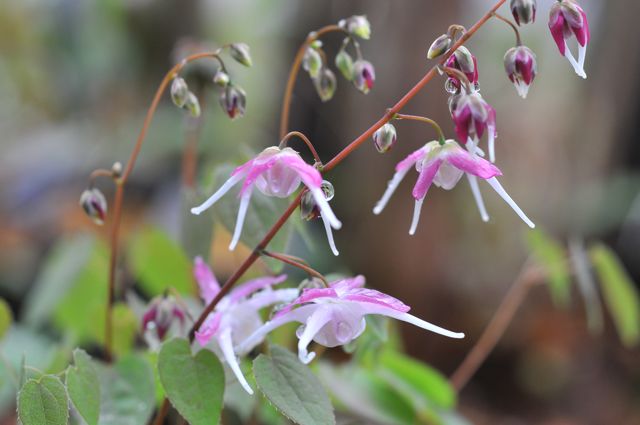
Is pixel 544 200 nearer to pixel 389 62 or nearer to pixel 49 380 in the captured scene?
pixel 389 62

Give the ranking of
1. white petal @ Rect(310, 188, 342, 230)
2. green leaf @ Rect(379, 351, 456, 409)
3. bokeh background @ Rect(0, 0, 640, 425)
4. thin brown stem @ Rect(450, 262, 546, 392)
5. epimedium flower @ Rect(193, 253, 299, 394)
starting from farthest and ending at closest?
bokeh background @ Rect(0, 0, 640, 425), thin brown stem @ Rect(450, 262, 546, 392), green leaf @ Rect(379, 351, 456, 409), epimedium flower @ Rect(193, 253, 299, 394), white petal @ Rect(310, 188, 342, 230)

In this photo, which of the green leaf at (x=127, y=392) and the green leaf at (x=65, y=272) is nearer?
the green leaf at (x=127, y=392)

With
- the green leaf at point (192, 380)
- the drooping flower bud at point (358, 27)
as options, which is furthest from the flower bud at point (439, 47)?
the green leaf at point (192, 380)

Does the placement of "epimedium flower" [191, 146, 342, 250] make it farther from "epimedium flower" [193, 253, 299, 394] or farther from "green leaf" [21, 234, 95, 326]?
"green leaf" [21, 234, 95, 326]

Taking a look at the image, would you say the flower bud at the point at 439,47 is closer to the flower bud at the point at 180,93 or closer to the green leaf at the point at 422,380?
the flower bud at the point at 180,93

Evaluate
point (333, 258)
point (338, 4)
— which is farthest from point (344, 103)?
point (333, 258)

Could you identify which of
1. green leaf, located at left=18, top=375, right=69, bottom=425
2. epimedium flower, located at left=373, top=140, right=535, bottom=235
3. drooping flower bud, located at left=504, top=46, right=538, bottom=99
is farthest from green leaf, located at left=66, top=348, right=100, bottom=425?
drooping flower bud, located at left=504, top=46, right=538, bottom=99

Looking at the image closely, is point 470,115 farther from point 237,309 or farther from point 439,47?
point 237,309
